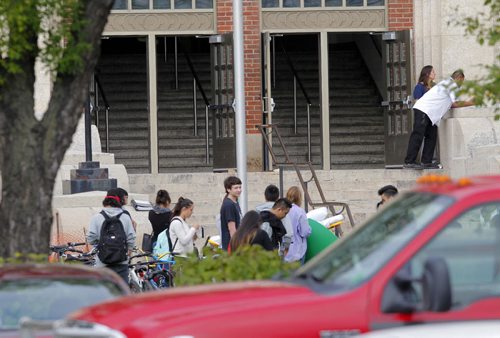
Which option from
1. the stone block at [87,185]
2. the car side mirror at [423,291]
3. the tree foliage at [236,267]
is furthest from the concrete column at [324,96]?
the car side mirror at [423,291]

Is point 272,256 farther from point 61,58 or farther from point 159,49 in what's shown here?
point 159,49

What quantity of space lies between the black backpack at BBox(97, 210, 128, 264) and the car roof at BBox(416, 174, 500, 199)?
642cm

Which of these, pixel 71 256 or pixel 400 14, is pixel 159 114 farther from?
pixel 71 256

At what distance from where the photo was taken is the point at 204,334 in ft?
21.4

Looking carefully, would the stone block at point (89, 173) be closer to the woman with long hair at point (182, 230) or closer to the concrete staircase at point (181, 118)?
the woman with long hair at point (182, 230)

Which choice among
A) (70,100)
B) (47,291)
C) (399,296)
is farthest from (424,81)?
(399,296)

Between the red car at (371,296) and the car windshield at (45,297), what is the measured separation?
123cm

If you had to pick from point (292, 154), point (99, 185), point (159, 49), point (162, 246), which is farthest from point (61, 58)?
point (159, 49)

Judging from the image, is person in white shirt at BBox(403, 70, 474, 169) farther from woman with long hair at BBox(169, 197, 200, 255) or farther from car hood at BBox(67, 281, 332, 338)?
car hood at BBox(67, 281, 332, 338)

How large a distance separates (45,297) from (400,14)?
1724cm

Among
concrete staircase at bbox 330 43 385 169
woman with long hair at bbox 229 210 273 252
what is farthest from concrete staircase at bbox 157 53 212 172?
woman with long hair at bbox 229 210 273 252

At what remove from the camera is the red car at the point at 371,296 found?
654 centimetres

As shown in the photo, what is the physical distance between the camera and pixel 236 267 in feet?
31.8

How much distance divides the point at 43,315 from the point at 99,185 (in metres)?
11.9
